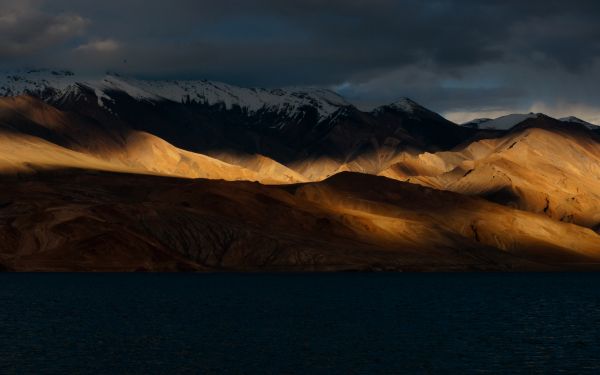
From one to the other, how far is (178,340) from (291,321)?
73.1 ft

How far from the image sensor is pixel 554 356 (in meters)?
86.9

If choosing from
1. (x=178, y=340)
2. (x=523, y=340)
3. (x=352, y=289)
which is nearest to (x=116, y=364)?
(x=178, y=340)

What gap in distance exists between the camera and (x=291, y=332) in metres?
104

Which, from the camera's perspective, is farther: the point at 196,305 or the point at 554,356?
the point at 196,305

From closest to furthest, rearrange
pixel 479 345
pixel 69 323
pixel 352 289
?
pixel 479 345, pixel 69 323, pixel 352 289

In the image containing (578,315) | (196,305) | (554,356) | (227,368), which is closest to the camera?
(227,368)

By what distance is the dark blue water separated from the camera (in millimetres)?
81875

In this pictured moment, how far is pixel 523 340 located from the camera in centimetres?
9844

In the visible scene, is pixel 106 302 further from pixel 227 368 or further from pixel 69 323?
pixel 227 368

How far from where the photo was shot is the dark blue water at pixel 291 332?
81875 millimetres

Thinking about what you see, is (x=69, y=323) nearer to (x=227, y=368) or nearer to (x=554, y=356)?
(x=227, y=368)

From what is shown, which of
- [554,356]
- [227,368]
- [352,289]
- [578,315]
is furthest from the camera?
[352,289]

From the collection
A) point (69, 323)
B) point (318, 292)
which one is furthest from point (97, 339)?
point (318, 292)

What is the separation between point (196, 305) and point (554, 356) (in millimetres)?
62483
